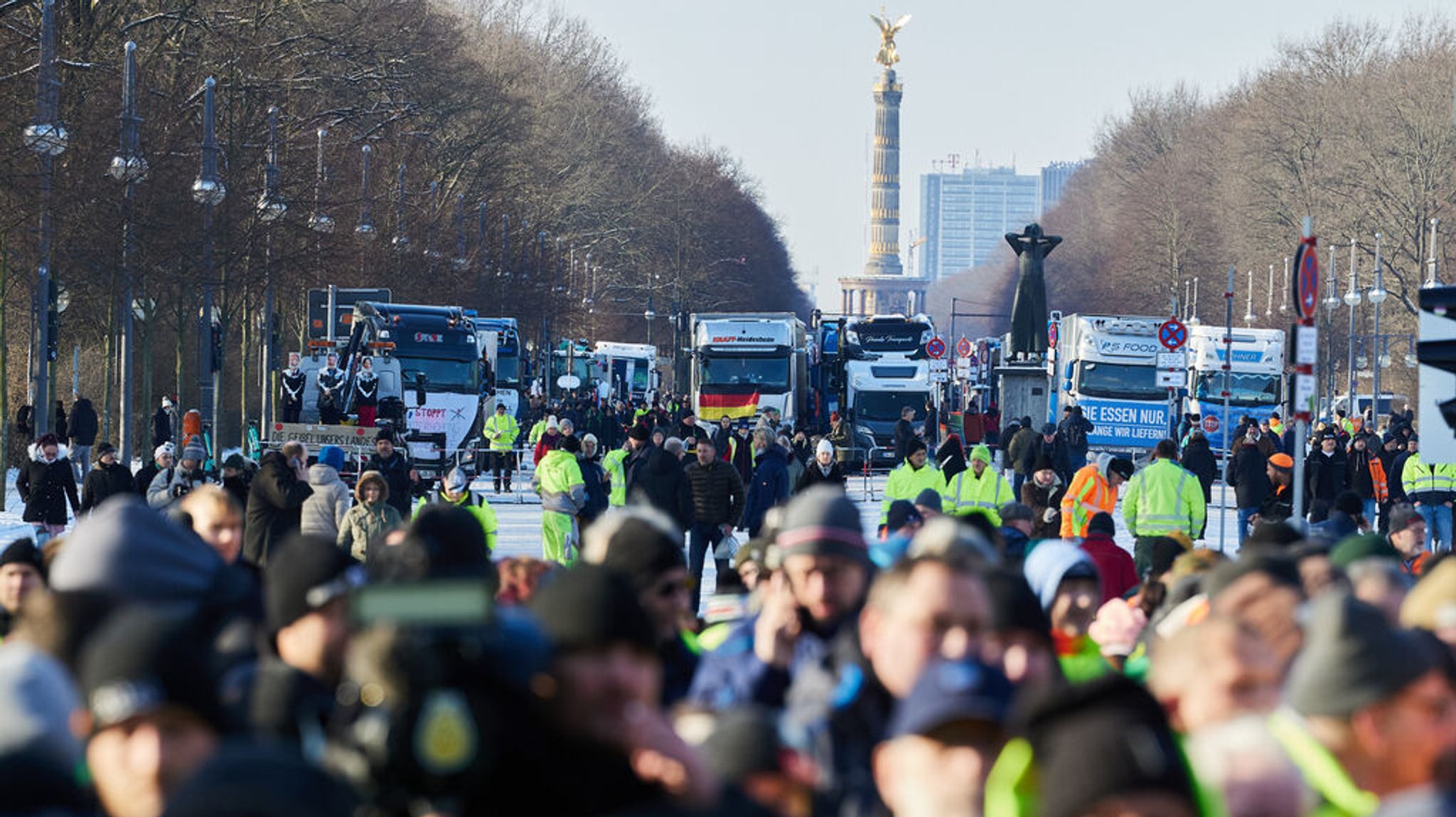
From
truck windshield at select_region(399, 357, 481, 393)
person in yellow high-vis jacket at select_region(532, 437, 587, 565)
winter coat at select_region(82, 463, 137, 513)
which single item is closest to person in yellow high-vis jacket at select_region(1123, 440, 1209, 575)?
person in yellow high-vis jacket at select_region(532, 437, 587, 565)

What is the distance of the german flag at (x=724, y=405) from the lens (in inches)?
1973

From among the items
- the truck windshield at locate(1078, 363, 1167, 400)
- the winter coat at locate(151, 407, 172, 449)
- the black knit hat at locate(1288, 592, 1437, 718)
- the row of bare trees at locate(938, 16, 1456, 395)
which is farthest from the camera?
the row of bare trees at locate(938, 16, 1456, 395)

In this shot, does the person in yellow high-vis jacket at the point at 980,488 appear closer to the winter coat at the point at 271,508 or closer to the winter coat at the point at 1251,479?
the winter coat at the point at 271,508

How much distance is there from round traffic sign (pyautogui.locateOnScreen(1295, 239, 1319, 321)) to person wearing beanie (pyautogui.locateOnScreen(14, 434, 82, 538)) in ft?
38.2

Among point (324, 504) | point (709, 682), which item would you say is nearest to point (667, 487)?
point (324, 504)

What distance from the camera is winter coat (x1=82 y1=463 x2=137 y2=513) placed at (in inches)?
838

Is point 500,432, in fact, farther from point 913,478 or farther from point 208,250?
point 913,478

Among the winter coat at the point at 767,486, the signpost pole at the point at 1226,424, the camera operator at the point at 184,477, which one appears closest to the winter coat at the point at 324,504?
the camera operator at the point at 184,477

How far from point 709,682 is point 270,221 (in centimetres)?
3502

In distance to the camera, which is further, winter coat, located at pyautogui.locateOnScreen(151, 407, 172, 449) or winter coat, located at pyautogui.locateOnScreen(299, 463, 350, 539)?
winter coat, located at pyautogui.locateOnScreen(151, 407, 172, 449)

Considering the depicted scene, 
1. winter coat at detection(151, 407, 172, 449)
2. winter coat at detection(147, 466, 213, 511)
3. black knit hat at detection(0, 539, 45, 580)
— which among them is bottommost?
winter coat at detection(151, 407, 172, 449)

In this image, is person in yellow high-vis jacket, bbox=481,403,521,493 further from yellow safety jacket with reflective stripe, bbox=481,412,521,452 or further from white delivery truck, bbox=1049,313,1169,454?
white delivery truck, bbox=1049,313,1169,454

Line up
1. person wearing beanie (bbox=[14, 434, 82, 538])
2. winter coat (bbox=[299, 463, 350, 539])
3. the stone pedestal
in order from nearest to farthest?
winter coat (bbox=[299, 463, 350, 539])
person wearing beanie (bbox=[14, 434, 82, 538])
the stone pedestal

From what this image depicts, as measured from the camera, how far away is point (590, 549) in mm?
7215
